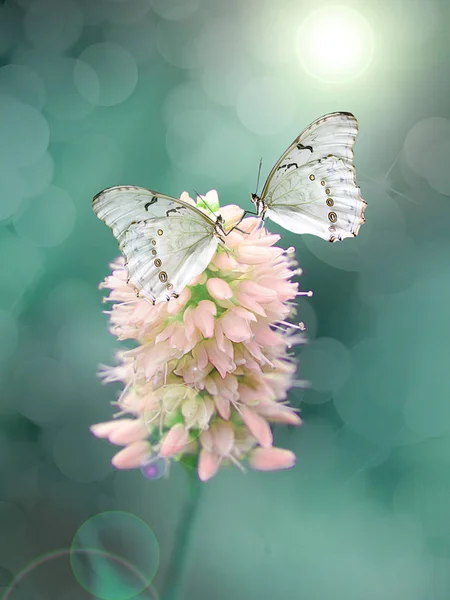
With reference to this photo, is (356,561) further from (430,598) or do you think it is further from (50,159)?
(50,159)

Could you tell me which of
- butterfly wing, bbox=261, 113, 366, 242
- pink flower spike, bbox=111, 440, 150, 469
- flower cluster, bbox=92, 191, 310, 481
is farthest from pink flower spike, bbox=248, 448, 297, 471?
butterfly wing, bbox=261, 113, 366, 242

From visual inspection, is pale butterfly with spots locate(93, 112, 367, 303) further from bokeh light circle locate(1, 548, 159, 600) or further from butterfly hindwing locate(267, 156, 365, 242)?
bokeh light circle locate(1, 548, 159, 600)

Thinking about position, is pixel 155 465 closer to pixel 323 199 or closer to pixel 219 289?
pixel 219 289

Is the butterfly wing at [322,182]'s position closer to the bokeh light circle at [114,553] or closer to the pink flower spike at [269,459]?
the pink flower spike at [269,459]

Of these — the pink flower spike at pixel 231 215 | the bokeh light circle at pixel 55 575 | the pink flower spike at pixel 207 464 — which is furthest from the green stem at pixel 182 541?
the pink flower spike at pixel 231 215

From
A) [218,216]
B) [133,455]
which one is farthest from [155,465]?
[218,216]

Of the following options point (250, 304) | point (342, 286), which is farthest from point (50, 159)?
point (250, 304)
